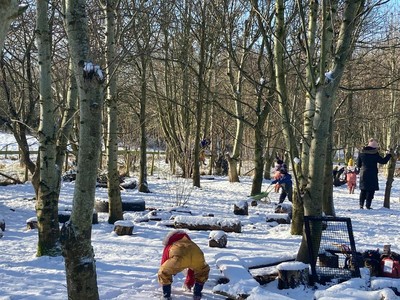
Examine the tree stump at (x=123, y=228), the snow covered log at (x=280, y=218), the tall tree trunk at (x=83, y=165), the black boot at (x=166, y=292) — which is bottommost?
the black boot at (x=166, y=292)

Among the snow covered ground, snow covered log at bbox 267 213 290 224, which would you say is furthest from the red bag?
snow covered log at bbox 267 213 290 224

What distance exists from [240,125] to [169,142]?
497 cm

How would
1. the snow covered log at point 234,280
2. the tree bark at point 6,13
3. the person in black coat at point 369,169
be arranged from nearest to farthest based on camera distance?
1. the tree bark at point 6,13
2. the snow covered log at point 234,280
3. the person in black coat at point 369,169

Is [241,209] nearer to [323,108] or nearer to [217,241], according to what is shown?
[217,241]

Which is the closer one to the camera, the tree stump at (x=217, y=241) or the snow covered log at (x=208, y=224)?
the tree stump at (x=217, y=241)

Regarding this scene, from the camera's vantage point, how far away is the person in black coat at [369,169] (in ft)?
37.6

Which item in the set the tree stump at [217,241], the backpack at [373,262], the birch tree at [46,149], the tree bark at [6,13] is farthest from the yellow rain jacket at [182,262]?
the tree bark at [6,13]

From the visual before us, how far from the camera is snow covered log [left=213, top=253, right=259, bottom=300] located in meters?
4.48

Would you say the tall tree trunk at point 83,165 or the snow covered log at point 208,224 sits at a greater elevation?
the tall tree trunk at point 83,165

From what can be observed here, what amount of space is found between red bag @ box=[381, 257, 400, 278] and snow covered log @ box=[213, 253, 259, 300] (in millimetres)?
1561

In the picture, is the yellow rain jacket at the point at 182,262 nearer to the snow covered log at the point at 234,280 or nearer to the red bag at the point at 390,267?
the snow covered log at the point at 234,280

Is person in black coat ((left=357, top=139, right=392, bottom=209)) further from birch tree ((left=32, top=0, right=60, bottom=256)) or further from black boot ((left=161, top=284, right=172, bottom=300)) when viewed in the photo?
black boot ((left=161, top=284, right=172, bottom=300))

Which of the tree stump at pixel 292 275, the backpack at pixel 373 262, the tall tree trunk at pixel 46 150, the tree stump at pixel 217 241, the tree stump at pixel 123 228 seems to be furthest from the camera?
the tree stump at pixel 123 228

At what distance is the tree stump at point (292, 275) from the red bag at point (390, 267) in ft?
3.42
